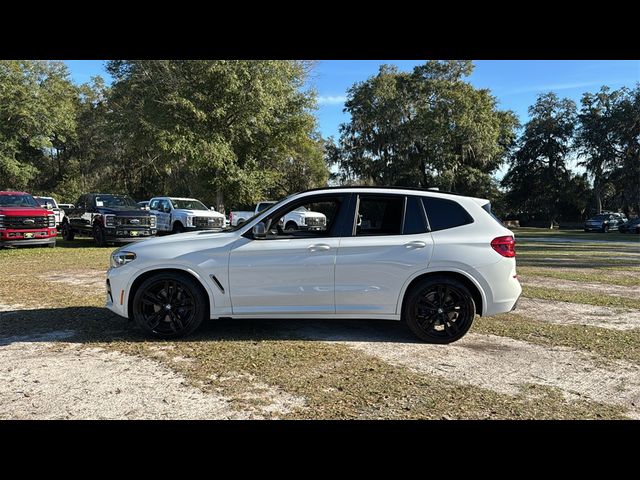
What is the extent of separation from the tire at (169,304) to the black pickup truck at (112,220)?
1176cm

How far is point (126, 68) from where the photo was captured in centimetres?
2477

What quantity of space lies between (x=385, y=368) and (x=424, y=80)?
42324 millimetres

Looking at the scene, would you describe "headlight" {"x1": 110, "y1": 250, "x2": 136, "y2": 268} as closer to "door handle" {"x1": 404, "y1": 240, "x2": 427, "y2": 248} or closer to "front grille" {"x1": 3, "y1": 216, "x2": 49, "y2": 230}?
"door handle" {"x1": 404, "y1": 240, "x2": 427, "y2": 248}

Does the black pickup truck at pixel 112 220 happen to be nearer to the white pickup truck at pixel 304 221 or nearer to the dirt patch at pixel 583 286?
the white pickup truck at pixel 304 221

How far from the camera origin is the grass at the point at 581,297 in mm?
7445

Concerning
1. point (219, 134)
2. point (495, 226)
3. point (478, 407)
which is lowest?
point (478, 407)

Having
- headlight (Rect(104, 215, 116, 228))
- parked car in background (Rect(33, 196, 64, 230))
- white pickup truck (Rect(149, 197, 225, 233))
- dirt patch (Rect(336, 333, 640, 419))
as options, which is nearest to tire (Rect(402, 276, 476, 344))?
dirt patch (Rect(336, 333, 640, 419))

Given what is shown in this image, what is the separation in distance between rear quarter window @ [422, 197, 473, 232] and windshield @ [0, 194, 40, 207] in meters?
15.3

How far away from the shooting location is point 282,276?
5160mm

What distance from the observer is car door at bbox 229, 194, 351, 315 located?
517 centimetres

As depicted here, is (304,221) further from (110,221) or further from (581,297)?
(110,221)
